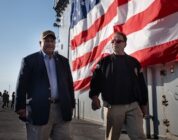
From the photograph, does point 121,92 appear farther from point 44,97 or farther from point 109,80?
point 44,97

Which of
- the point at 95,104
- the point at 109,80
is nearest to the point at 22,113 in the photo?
the point at 95,104

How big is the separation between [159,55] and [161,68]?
4.87 ft

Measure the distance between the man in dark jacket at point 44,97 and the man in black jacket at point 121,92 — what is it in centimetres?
55

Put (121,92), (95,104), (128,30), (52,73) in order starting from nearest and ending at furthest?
(52,73)
(121,92)
(95,104)
(128,30)

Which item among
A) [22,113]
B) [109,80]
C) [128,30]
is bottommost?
[22,113]

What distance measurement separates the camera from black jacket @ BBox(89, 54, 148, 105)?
4.72 m

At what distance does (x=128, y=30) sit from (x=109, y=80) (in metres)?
3.74

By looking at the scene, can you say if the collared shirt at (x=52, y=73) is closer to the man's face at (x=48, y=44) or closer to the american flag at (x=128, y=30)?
the man's face at (x=48, y=44)

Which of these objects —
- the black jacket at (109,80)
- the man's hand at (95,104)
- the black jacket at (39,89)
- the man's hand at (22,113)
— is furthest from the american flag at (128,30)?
the man's hand at (22,113)

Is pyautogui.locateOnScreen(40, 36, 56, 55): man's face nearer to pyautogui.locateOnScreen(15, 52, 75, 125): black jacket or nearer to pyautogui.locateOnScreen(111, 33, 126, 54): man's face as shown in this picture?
pyautogui.locateOnScreen(15, 52, 75, 125): black jacket

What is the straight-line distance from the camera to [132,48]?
26.5ft

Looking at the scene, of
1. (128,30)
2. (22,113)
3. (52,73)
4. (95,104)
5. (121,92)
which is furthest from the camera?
(128,30)

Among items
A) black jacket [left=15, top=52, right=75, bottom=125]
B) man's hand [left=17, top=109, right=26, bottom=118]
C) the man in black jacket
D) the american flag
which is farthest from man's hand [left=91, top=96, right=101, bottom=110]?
the american flag

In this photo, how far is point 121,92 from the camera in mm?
4668
